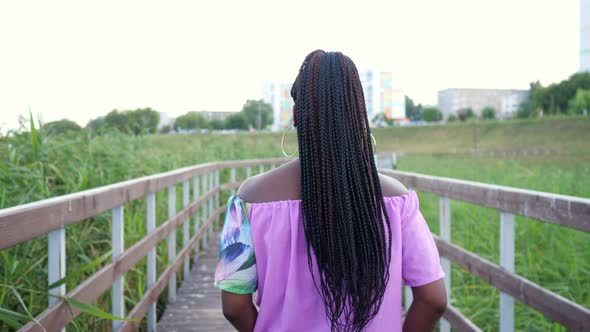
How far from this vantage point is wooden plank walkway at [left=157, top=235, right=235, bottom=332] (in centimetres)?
381

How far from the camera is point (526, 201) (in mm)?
2170

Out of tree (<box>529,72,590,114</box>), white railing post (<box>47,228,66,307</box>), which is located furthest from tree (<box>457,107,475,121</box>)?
white railing post (<box>47,228,66,307</box>)

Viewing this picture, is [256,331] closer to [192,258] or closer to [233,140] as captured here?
[192,258]

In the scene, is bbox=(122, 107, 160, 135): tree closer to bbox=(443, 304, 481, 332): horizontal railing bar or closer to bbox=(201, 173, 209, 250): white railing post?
bbox=(201, 173, 209, 250): white railing post

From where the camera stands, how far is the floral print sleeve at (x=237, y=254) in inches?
59.4

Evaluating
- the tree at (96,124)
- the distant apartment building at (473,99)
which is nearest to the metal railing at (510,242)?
the tree at (96,124)

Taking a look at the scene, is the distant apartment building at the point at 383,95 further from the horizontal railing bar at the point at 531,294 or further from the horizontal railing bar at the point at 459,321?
the horizontal railing bar at the point at 531,294

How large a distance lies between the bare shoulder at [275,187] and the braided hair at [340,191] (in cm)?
4

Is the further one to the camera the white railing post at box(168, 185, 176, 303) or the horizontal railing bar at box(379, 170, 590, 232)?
the white railing post at box(168, 185, 176, 303)

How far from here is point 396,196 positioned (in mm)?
1524

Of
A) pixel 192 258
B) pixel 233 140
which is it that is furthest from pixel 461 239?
pixel 233 140

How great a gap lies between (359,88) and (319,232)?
37cm

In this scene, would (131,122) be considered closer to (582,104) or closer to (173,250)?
(173,250)

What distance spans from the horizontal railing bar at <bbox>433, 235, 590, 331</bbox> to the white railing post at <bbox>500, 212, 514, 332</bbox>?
39 mm
